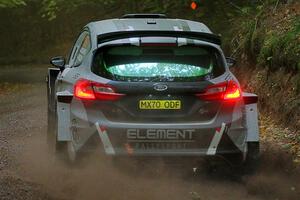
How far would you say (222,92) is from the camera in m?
6.85

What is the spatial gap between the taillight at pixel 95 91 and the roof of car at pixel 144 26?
0.70 m

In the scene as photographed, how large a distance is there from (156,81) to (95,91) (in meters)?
0.65

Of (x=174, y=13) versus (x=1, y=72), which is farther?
(x=1, y=72)

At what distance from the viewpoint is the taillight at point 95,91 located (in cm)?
667

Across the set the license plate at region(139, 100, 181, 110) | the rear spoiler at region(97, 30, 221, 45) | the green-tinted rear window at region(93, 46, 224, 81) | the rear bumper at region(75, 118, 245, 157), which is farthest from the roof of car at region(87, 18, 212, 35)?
the rear bumper at region(75, 118, 245, 157)

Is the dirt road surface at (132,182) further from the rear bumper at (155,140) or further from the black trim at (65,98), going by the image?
the black trim at (65,98)

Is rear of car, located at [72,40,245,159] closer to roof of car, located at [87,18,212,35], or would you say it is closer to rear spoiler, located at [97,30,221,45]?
rear spoiler, located at [97,30,221,45]

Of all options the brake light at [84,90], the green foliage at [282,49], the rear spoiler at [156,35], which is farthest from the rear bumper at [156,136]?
the green foliage at [282,49]

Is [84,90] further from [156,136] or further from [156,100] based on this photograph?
[156,136]

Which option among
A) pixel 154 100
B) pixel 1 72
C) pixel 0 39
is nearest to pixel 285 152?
pixel 154 100

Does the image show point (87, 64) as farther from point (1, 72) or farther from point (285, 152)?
point (1, 72)

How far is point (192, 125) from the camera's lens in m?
6.71

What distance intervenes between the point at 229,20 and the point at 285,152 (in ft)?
32.2

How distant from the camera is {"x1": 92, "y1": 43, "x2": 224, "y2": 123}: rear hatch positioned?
6699 millimetres
